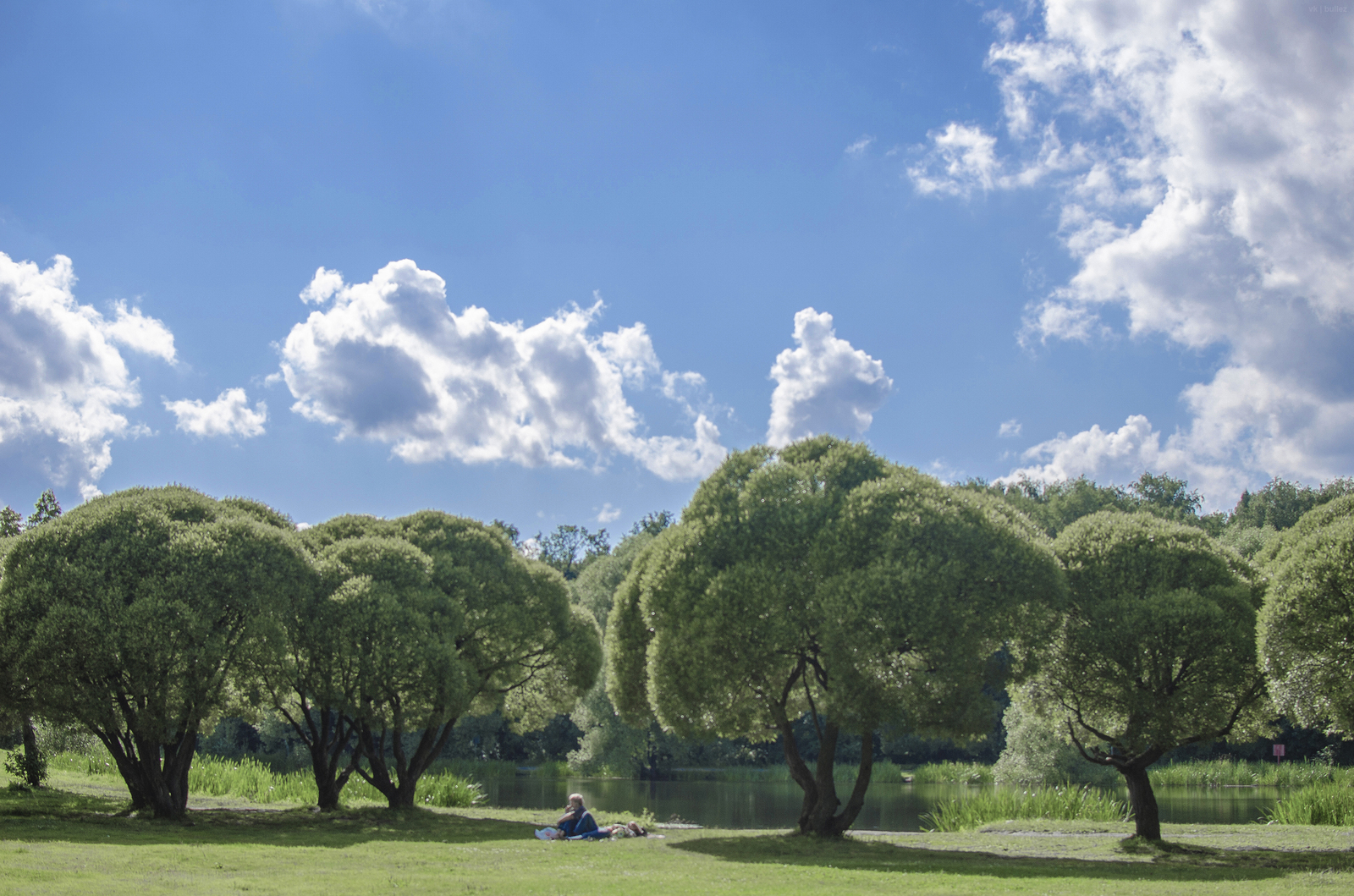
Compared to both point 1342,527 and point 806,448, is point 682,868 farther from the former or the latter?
point 1342,527

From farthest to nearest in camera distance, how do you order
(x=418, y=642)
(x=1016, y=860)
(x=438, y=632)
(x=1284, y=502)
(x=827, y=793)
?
(x=1284, y=502)
(x=438, y=632)
(x=418, y=642)
(x=827, y=793)
(x=1016, y=860)

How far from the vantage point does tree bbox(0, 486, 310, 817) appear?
22547 millimetres

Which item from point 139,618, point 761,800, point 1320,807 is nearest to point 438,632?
point 139,618

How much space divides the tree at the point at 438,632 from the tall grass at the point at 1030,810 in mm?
13858

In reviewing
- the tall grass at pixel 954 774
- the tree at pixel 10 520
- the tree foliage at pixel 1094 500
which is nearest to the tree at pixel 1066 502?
the tree foliage at pixel 1094 500

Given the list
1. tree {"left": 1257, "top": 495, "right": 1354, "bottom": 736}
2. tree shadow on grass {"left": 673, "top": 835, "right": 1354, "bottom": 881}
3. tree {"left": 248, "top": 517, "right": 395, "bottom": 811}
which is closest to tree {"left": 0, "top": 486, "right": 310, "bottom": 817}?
tree {"left": 248, "top": 517, "right": 395, "bottom": 811}

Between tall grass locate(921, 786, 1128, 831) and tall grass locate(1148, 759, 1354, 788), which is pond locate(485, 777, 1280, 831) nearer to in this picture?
tall grass locate(1148, 759, 1354, 788)

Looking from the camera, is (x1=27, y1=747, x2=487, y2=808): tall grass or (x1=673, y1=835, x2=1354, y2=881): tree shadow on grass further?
(x1=27, y1=747, x2=487, y2=808): tall grass

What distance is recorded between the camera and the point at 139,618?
22.5 meters

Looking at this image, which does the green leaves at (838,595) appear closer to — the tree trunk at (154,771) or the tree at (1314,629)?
the tree at (1314,629)

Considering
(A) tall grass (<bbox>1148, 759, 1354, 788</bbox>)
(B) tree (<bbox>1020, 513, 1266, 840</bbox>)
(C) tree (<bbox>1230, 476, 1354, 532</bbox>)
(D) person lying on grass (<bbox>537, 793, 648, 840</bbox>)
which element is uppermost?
(C) tree (<bbox>1230, 476, 1354, 532</bbox>)

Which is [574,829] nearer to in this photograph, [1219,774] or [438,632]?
[438,632]

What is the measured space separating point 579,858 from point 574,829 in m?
4.54

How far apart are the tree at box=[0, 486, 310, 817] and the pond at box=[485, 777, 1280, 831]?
676 inches
